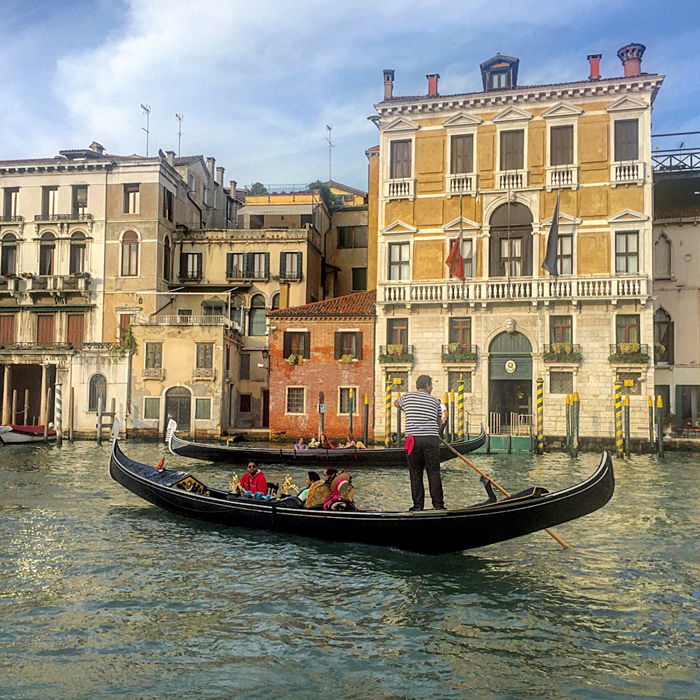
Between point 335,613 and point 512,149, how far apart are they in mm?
21194

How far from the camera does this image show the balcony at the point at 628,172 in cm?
2395

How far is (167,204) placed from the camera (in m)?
32.4

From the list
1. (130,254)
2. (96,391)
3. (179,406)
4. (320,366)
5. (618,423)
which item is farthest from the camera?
(130,254)

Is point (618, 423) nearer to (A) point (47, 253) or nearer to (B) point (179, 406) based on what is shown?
(B) point (179, 406)

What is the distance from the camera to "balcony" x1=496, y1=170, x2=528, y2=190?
25.1 meters

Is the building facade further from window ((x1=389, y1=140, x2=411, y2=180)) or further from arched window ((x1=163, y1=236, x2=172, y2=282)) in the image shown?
arched window ((x1=163, y1=236, x2=172, y2=282))

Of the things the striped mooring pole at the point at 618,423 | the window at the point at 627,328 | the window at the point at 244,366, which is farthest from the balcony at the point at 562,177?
the window at the point at 244,366

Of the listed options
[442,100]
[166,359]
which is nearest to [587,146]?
[442,100]

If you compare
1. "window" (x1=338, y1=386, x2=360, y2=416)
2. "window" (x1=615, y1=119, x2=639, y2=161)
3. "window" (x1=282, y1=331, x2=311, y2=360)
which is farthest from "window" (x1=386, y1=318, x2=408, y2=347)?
"window" (x1=615, y1=119, x2=639, y2=161)

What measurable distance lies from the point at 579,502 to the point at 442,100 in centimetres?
2030

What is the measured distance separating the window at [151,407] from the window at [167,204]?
812 centimetres

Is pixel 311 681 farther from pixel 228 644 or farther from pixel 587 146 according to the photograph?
pixel 587 146

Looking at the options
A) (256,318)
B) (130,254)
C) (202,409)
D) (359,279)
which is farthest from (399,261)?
(130,254)

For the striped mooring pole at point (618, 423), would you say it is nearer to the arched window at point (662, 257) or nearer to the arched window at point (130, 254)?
the arched window at point (662, 257)
